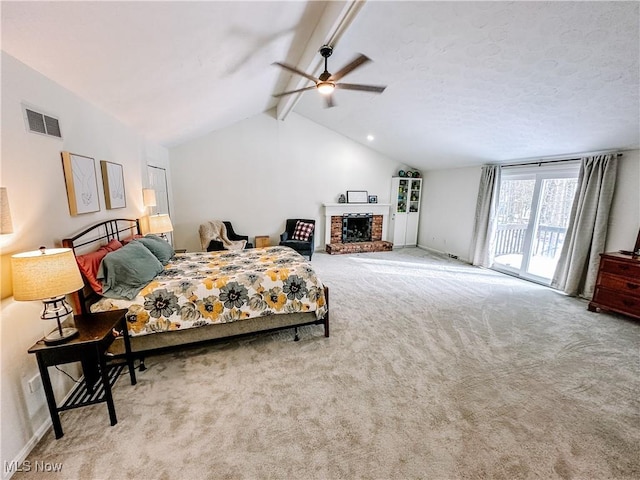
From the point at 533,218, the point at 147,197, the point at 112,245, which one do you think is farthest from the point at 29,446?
the point at 533,218

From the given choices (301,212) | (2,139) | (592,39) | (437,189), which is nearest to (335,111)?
(301,212)

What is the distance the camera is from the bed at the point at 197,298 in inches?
86.7

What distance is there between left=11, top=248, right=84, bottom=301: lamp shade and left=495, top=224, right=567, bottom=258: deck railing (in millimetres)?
5846

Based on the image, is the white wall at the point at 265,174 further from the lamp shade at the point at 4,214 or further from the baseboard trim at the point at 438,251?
the lamp shade at the point at 4,214

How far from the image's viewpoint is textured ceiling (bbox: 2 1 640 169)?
5.53ft

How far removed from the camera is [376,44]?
283cm

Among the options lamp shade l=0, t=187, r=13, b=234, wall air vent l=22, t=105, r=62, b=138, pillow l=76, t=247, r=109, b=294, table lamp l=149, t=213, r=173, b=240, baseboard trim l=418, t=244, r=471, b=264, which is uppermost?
wall air vent l=22, t=105, r=62, b=138

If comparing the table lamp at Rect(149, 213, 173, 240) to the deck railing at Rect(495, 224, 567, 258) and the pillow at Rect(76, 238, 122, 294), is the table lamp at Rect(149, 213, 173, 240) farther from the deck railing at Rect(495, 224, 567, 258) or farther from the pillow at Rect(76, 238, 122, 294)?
the deck railing at Rect(495, 224, 567, 258)

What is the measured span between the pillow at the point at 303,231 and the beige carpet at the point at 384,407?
9.72 ft

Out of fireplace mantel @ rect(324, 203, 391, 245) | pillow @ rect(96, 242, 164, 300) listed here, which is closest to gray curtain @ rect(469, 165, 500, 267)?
fireplace mantel @ rect(324, 203, 391, 245)

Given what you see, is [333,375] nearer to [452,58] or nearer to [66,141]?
[66,141]

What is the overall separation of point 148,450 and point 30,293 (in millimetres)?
1114

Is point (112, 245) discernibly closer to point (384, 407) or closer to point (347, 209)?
point (384, 407)

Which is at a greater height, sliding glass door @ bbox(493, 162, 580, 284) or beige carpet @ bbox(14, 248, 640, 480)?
sliding glass door @ bbox(493, 162, 580, 284)
